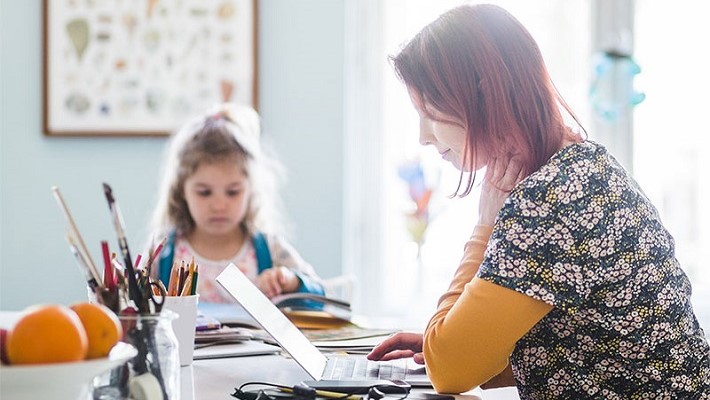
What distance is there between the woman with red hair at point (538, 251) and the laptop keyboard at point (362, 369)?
96 mm

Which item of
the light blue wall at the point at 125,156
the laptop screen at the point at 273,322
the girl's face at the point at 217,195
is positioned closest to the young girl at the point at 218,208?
the girl's face at the point at 217,195

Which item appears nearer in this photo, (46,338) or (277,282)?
(46,338)

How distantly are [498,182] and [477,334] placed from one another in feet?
0.79

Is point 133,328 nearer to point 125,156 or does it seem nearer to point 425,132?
point 425,132

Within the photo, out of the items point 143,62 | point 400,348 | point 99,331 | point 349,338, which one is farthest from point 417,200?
point 99,331

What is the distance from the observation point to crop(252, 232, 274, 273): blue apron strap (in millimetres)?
2596

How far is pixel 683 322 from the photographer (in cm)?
130

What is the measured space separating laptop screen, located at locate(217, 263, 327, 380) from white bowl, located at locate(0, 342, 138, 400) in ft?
1.48

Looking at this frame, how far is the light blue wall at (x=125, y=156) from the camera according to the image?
335 cm

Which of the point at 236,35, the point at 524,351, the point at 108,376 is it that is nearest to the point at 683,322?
the point at 524,351

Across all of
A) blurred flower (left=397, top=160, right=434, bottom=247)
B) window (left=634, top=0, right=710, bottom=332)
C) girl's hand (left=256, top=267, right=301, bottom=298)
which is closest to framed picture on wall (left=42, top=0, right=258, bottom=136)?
blurred flower (left=397, top=160, right=434, bottom=247)

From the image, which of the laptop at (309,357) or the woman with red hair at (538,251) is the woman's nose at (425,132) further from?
the laptop at (309,357)

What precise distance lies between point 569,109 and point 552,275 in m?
0.27

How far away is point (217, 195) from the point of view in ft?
8.36
